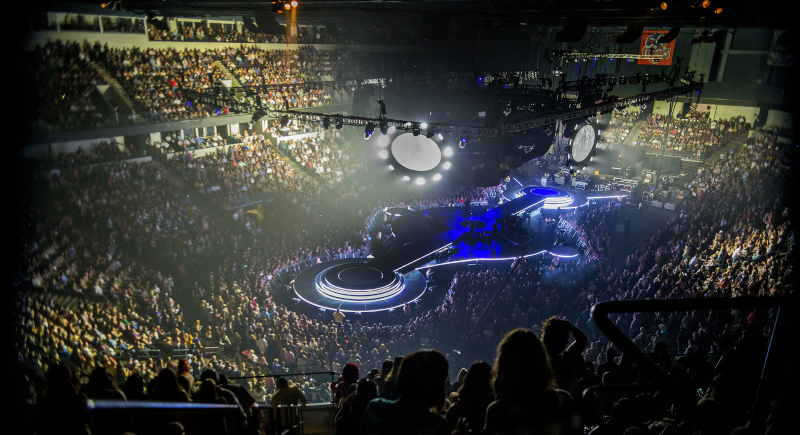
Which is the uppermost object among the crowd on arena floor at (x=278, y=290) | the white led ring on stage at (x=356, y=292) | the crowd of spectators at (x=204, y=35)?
the crowd of spectators at (x=204, y=35)

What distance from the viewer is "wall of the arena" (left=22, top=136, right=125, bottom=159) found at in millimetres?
13062

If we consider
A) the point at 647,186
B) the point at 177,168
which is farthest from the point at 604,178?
the point at 177,168

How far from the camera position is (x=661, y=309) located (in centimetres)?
167

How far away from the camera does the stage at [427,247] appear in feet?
40.8

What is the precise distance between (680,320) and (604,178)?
1814cm

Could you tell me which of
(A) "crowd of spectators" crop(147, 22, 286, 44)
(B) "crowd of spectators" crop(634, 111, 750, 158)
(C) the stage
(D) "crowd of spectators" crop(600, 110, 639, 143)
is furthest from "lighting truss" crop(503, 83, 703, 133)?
(A) "crowd of spectators" crop(147, 22, 286, 44)

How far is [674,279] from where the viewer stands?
10.3 meters

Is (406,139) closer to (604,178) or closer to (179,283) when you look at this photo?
(179,283)

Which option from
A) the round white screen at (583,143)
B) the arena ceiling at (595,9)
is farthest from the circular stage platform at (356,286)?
the arena ceiling at (595,9)

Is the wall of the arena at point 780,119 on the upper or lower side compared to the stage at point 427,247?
upper

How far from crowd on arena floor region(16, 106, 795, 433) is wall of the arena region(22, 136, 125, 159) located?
1.17 m

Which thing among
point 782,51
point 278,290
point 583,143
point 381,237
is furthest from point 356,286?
point 782,51

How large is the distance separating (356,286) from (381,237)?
3649 millimetres

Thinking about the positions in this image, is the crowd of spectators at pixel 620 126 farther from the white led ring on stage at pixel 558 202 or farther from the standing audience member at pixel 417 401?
Result: the standing audience member at pixel 417 401
